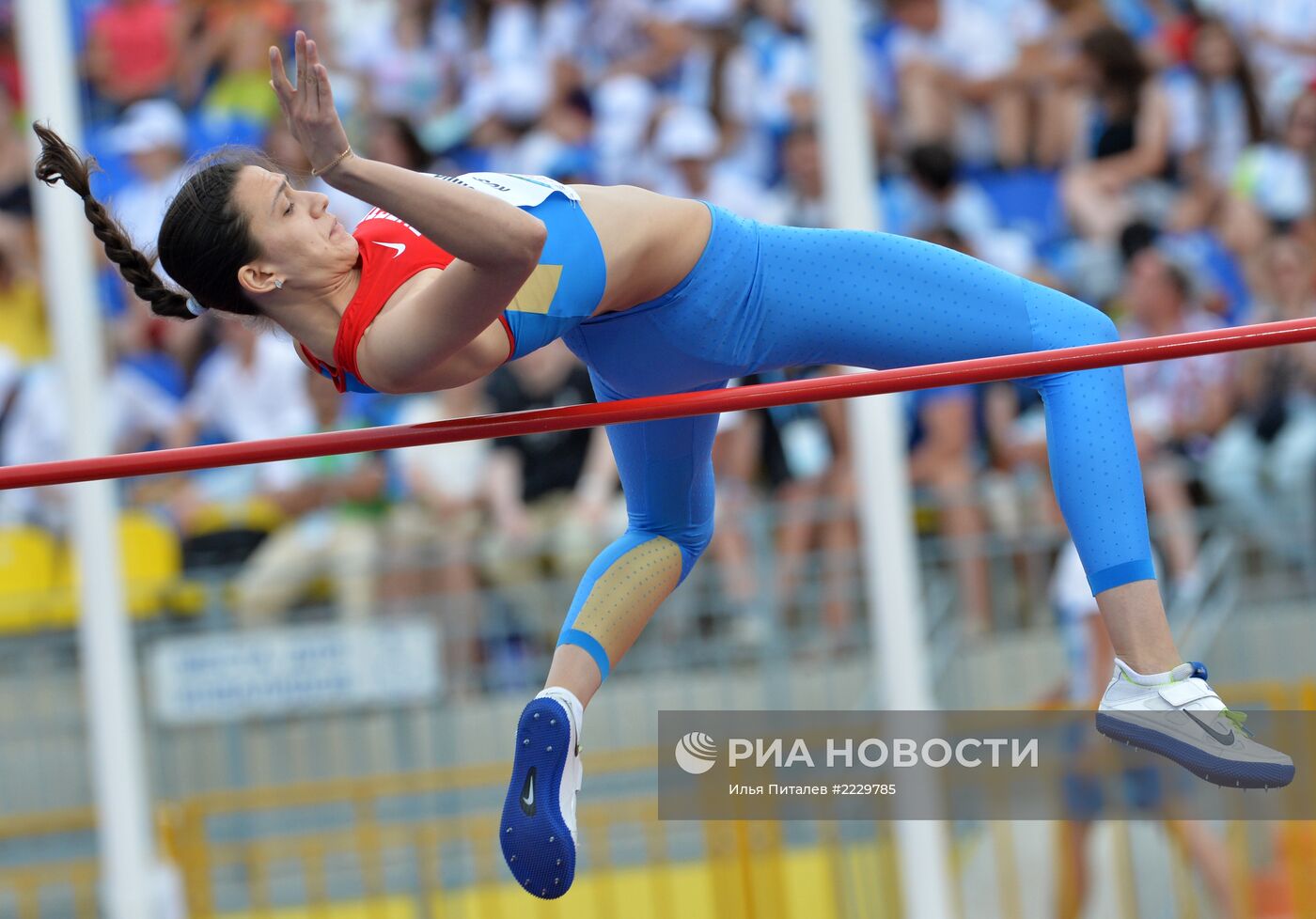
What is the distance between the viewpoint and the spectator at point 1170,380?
6.50 m

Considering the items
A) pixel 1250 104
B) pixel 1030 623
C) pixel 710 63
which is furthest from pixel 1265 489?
pixel 710 63

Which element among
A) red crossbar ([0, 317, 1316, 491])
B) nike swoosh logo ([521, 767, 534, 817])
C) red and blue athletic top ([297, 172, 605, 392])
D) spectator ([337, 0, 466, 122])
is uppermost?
spectator ([337, 0, 466, 122])

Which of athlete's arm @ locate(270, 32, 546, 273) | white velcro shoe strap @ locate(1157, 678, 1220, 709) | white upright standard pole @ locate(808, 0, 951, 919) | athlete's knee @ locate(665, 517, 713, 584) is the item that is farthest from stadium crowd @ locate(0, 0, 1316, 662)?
athlete's arm @ locate(270, 32, 546, 273)

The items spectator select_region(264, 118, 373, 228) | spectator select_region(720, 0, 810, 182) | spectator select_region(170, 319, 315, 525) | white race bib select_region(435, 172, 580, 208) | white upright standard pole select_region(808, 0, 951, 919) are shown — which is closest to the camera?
white race bib select_region(435, 172, 580, 208)

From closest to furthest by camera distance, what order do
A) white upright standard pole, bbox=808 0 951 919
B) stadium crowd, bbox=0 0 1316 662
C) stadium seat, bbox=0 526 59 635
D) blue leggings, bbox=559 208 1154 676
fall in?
1. blue leggings, bbox=559 208 1154 676
2. white upright standard pole, bbox=808 0 951 919
3. stadium crowd, bbox=0 0 1316 662
4. stadium seat, bbox=0 526 59 635

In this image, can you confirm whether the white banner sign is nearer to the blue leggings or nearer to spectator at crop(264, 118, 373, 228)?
spectator at crop(264, 118, 373, 228)

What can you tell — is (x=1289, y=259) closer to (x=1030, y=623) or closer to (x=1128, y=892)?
(x=1030, y=623)

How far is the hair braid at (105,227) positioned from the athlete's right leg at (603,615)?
88cm

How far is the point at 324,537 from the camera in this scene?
6.68 meters

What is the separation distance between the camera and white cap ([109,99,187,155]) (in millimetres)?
7801

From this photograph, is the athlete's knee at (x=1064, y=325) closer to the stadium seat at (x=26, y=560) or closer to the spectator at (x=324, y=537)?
the spectator at (x=324, y=537)

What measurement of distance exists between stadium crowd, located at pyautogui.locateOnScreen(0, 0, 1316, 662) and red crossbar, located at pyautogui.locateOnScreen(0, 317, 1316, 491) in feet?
9.33

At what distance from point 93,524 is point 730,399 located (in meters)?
3.12

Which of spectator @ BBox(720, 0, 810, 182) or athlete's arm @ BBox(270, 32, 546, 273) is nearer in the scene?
athlete's arm @ BBox(270, 32, 546, 273)
